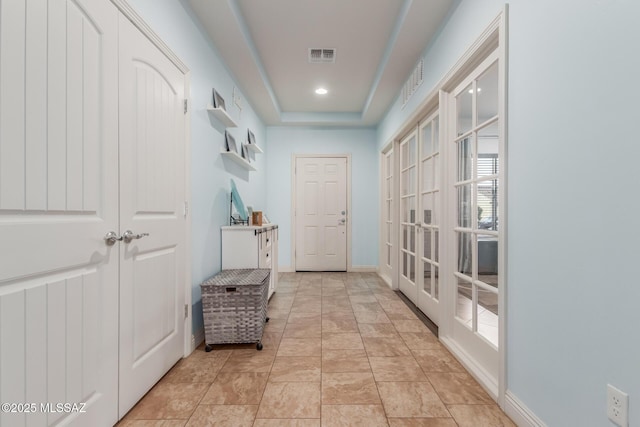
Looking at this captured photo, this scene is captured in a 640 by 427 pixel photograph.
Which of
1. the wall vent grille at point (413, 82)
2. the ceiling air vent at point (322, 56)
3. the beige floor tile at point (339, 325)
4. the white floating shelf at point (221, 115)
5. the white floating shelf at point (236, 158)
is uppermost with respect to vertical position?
the ceiling air vent at point (322, 56)

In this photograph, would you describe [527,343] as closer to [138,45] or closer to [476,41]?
[476,41]

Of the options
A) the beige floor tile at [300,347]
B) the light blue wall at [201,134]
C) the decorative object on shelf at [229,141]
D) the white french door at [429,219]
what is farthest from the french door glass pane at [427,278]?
the decorative object on shelf at [229,141]

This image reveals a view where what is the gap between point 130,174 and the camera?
1527 millimetres

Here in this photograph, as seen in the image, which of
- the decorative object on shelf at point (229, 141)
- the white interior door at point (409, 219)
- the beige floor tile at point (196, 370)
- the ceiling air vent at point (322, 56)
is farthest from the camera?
the white interior door at point (409, 219)

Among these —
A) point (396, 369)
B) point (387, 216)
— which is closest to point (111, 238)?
point (396, 369)

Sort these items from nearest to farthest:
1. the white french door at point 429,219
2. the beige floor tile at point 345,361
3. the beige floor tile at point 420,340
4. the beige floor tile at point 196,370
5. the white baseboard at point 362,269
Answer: the beige floor tile at point 196,370 → the beige floor tile at point 345,361 → the beige floor tile at point 420,340 → the white french door at point 429,219 → the white baseboard at point 362,269

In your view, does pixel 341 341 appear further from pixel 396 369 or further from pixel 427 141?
pixel 427 141

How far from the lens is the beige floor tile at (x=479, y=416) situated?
142 centimetres

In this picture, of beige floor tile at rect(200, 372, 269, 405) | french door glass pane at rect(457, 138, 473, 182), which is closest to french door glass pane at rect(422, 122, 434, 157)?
french door glass pane at rect(457, 138, 473, 182)

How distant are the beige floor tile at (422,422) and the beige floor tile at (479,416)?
50 mm

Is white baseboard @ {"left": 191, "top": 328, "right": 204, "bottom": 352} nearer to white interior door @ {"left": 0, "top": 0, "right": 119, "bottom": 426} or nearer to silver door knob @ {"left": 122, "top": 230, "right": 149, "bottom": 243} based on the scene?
white interior door @ {"left": 0, "top": 0, "right": 119, "bottom": 426}

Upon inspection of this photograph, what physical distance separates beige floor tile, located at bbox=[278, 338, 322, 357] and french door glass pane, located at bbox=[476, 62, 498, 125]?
1.94 m

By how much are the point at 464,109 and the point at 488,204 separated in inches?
29.5

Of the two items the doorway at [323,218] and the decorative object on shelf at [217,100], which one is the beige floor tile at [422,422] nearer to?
the decorative object on shelf at [217,100]
